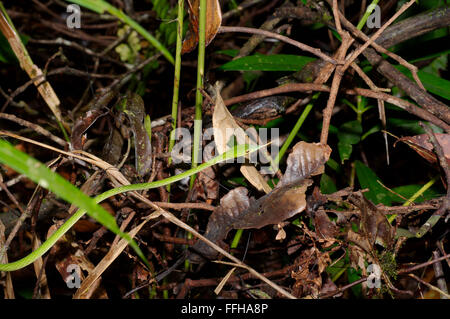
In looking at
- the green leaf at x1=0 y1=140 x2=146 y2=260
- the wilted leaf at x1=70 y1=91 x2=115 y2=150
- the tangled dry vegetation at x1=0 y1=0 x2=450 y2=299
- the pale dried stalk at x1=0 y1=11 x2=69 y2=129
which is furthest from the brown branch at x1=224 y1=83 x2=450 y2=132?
the green leaf at x1=0 y1=140 x2=146 y2=260

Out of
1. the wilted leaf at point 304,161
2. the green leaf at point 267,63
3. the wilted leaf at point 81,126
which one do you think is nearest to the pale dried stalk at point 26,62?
the wilted leaf at point 81,126

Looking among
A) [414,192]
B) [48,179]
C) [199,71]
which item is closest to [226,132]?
[199,71]

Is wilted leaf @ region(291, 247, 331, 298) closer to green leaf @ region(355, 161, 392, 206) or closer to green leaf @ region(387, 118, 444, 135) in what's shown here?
green leaf @ region(355, 161, 392, 206)

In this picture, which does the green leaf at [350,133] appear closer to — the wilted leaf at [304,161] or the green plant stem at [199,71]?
the wilted leaf at [304,161]

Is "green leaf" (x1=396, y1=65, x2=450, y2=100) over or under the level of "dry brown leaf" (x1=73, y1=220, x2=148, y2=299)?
over

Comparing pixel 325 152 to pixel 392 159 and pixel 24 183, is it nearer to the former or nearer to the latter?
pixel 392 159

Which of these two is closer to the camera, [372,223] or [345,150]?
[372,223]

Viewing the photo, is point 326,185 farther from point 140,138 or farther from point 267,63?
point 140,138
